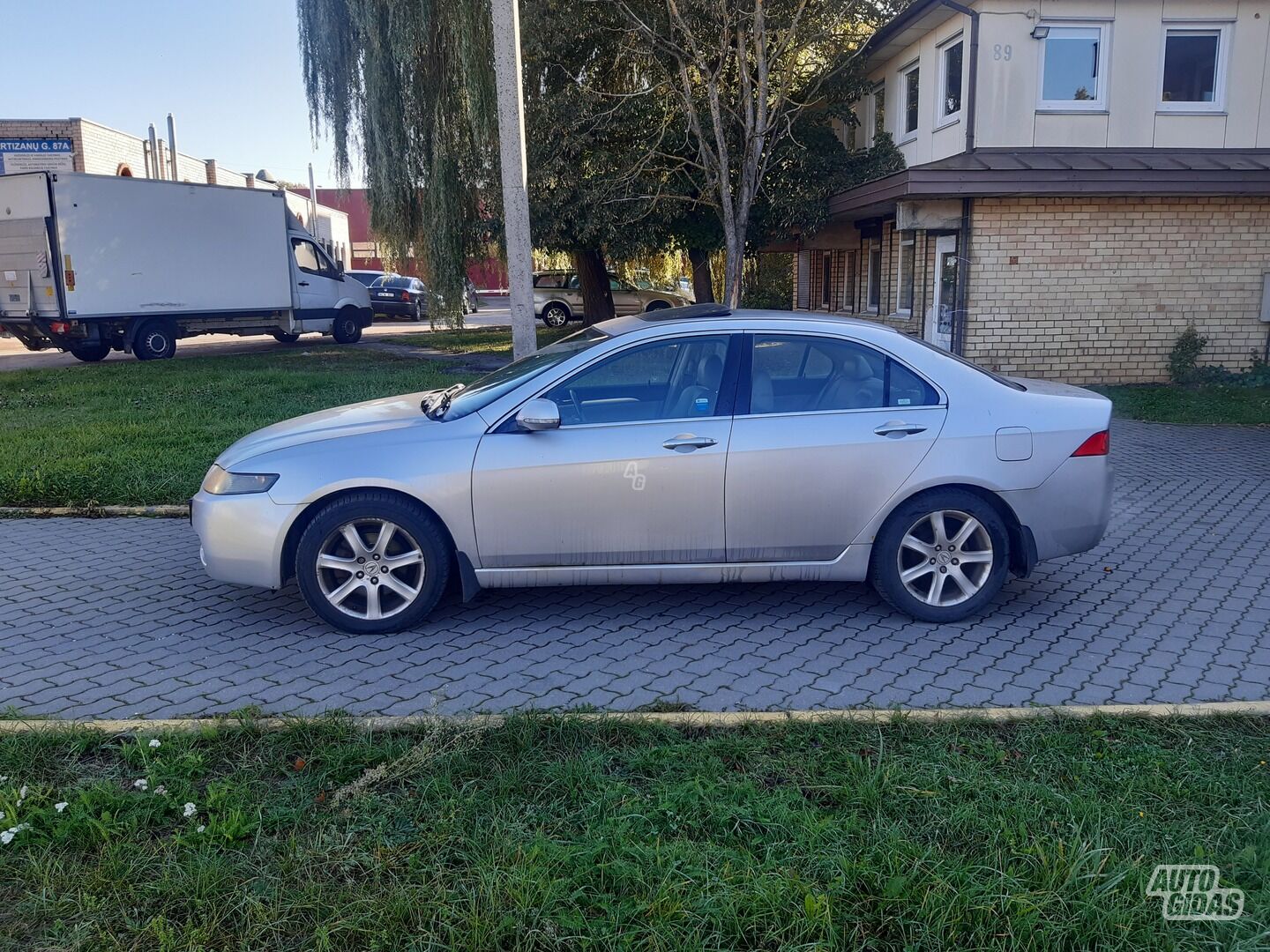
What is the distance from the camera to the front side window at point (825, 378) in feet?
17.5

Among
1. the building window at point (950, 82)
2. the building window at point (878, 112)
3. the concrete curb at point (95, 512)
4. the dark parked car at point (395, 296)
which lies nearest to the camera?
the concrete curb at point (95, 512)

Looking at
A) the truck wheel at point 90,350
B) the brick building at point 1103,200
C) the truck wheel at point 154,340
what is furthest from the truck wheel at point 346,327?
the brick building at point 1103,200

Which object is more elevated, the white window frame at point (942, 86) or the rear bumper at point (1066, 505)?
the white window frame at point (942, 86)

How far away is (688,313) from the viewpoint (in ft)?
19.0

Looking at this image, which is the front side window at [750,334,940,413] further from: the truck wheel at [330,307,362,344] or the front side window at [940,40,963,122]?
the truck wheel at [330,307,362,344]

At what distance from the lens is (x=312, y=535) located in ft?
16.7

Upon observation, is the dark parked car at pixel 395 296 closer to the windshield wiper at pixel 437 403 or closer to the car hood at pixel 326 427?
the windshield wiper at pixel 437 403

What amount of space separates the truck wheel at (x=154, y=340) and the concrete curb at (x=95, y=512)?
1300 centimetres

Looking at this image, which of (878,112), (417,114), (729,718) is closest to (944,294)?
(878,112)

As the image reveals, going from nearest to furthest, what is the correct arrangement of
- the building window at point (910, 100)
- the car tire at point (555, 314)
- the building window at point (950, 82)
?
the building window at point (950, 82) < the building window at point (910, 100) < the car tire at point (555, 314)

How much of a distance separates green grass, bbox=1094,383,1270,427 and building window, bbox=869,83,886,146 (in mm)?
6891

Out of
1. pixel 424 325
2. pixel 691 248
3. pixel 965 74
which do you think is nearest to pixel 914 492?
pixel 965 74

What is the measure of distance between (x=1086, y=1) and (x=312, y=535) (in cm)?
1417

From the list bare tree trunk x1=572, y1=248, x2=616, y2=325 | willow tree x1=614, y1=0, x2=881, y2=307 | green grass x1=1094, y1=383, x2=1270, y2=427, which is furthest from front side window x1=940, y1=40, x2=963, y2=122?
bare tree trunk x1=572, y1=248, x2=616, y2=325
